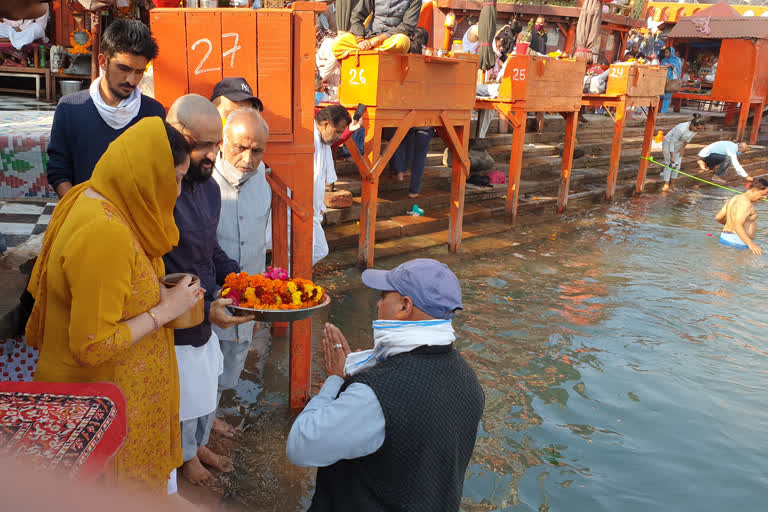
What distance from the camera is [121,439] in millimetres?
1700

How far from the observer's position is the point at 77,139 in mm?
3387

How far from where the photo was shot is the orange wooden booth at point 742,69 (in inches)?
876

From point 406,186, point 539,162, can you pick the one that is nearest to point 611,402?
point 406,186

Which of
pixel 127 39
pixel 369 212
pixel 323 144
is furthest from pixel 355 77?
pixel 127 39

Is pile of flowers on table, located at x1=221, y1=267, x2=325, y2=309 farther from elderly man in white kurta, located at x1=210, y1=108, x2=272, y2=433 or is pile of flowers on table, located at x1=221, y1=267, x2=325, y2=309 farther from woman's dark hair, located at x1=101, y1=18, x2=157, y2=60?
woman's dark hair, located at x1=101, y1=18, x2=157, y2=60

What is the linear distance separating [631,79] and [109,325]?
42.2ft

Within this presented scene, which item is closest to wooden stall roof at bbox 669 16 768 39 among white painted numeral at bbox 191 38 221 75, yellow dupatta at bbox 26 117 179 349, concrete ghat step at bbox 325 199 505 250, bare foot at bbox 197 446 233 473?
concrete ghat step at bbox 325 199 505 250

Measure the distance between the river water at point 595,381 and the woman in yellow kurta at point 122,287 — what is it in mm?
1489

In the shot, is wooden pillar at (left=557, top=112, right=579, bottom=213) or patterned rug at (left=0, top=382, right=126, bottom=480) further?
wooden pillar at (left=557, top=112, right=579, bottom=213)

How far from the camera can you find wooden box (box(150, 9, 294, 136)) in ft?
12.1

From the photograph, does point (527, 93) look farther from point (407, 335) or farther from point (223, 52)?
point (407, 335)

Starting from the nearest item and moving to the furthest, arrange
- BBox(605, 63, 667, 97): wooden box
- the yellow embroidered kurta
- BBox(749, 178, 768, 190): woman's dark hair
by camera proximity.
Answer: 1. the yellow embroidered kurta
2. BBox(749, 178, 768, 190): woman's dark hair
3. BBox(605, 63, 667, 97): wooden box

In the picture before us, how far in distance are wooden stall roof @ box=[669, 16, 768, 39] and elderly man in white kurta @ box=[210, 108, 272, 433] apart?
2474cm

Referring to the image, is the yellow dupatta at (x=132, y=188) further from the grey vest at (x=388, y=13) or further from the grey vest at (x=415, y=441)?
the grey vest at (x=388, y=13)
